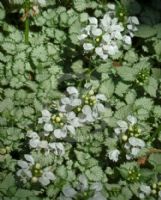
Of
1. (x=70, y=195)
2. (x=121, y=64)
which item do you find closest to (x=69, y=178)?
(x=70, y=195)

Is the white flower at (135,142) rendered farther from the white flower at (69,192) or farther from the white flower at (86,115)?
the white flower at (69,192)

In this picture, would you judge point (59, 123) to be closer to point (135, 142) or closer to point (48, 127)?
point (48, 127)

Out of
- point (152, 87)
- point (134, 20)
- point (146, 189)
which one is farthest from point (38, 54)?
point (146, 189)

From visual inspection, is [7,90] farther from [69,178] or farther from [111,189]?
[111,189]

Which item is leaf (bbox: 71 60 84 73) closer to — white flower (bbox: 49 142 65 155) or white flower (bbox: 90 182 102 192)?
white flower (bbox: 49 142 65 155)

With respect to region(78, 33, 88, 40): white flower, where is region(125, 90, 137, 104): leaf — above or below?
below

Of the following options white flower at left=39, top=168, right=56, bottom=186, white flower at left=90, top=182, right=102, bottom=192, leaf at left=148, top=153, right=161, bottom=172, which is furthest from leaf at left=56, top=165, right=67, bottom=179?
leaf at left=148, top=153, right=161, bottom=172
